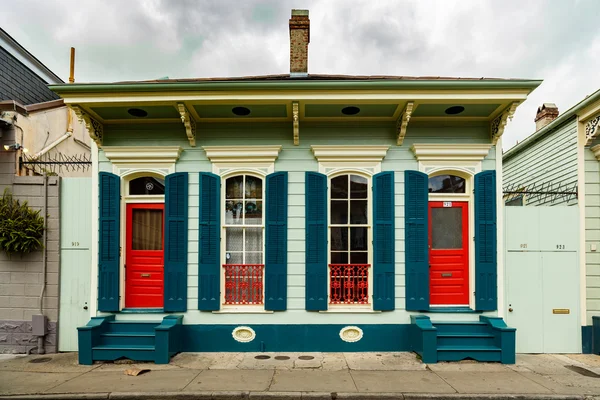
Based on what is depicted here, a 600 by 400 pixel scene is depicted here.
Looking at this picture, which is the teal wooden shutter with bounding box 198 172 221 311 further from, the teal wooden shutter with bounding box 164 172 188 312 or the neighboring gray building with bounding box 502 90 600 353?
the neighboring gray building with bounding box 502 90 600 353

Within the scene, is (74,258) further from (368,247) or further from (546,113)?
(546,113)

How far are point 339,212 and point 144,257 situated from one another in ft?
12.4

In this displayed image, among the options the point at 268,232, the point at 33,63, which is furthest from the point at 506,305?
the point at 33,63

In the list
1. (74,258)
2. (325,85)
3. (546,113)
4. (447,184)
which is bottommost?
(74,258)

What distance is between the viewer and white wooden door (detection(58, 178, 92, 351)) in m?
6.75

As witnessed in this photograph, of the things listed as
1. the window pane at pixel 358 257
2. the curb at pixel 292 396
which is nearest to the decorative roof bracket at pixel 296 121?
the window pane at pixel 358 257

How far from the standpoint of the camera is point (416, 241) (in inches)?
258

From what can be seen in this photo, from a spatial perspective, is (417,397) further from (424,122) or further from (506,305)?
(424,122)

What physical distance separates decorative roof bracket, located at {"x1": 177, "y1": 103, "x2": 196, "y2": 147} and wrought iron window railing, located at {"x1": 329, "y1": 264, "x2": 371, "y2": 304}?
3458 millimetres

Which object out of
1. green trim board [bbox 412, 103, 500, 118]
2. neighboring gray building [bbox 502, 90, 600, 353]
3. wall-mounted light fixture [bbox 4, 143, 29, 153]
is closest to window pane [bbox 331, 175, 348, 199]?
green trim board [bbox 412, 103, 500, 118]

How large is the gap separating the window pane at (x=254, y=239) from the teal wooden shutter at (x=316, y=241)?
0.91 m

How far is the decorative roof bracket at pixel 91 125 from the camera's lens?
634 cm

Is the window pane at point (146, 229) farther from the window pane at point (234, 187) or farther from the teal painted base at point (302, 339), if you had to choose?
the teal painted base at point (302, 339)

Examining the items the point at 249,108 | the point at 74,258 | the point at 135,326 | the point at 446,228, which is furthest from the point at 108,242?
the point at 446,228
